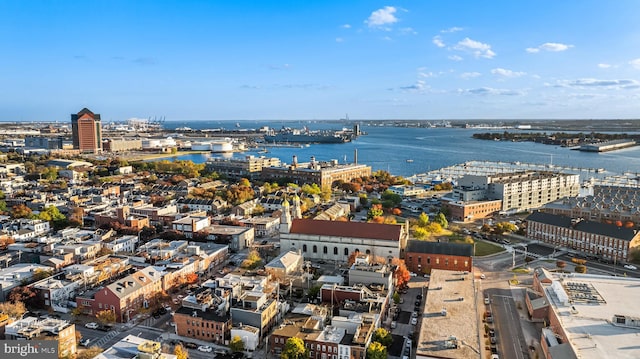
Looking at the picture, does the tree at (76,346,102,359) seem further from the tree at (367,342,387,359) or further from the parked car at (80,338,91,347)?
the tree at (367,342,387,359)

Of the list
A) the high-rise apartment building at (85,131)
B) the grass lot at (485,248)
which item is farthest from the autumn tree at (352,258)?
the high-rise apartment building at (85,131)

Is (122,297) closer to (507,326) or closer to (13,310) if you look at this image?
(13,310)

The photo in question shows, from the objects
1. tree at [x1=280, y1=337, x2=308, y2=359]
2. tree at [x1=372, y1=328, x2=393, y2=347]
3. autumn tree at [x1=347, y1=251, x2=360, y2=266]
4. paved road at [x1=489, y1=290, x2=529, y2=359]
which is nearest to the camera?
tree at [x1=280, y1=337, x2=308, y2=359]

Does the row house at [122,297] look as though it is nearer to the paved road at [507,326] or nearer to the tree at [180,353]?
the tree at [180,353]

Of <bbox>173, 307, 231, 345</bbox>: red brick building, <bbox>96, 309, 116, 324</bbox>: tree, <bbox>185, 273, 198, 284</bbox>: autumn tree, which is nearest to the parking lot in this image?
<bbox>173, 307, 231, 345</bbox>: red brick building

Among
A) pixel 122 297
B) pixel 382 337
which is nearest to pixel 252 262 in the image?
pixel 122 297
